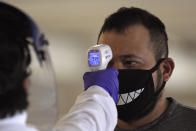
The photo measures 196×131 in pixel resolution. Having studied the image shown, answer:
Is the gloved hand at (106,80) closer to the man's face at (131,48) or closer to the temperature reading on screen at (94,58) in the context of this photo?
the temperature reading on screen at (94,58)

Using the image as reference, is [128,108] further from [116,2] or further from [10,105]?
[116,2]

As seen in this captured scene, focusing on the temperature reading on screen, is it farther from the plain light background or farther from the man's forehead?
the plain light background

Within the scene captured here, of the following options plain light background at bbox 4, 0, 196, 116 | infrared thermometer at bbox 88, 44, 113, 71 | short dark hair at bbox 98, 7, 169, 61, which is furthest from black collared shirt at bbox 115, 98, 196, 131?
plain light background at bbox 4, 0, 196, 116

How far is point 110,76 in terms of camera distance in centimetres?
142

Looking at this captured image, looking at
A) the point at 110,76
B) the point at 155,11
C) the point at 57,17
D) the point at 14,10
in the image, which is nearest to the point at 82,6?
the point at 57,17

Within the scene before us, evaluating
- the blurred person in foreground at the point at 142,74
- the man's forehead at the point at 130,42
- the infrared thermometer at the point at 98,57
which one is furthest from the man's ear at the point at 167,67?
the infrared thermometer at the point at 98,57

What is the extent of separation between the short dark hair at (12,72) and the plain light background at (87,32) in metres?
2.55

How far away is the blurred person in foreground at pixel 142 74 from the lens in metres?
1.62

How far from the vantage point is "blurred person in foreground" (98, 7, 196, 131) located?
5.33 feet

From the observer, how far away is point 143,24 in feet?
5.67

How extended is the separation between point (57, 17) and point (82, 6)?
306 millimetres

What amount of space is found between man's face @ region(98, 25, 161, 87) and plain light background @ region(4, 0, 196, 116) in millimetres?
1645

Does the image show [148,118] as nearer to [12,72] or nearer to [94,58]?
[94,58]

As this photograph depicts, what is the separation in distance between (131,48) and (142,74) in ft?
0.44
